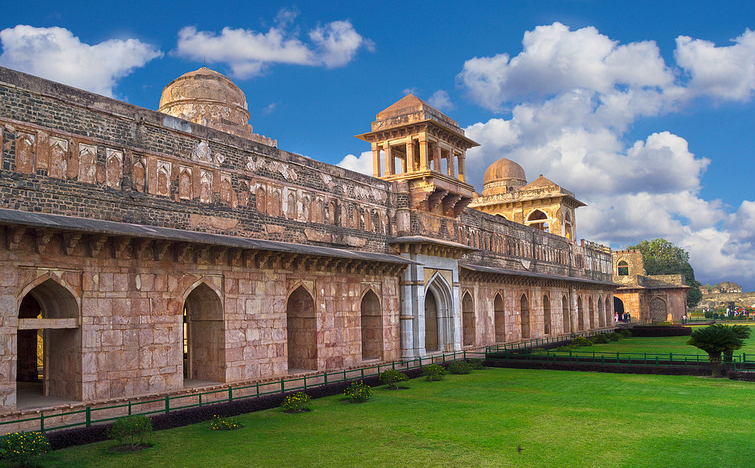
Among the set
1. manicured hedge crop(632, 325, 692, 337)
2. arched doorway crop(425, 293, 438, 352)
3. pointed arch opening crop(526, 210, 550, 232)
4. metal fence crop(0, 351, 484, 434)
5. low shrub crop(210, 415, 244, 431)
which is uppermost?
pointed arch opening crop(526, 210, 550, 232)

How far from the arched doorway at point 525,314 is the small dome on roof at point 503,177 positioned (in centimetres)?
1804

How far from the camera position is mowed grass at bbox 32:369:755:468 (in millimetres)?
10797

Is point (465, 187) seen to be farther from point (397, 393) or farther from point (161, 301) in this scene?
point (161, 301)

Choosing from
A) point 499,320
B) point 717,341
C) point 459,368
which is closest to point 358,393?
point 459,368

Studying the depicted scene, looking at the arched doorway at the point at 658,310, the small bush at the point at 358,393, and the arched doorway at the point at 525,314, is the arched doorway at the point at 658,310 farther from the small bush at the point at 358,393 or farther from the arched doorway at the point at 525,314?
the small bush at the point at 358,393

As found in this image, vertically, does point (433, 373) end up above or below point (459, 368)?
above

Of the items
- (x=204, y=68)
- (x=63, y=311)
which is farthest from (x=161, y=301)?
(x=204, y=68)

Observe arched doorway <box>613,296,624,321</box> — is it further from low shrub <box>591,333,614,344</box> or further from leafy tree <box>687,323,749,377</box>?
leafy tree <box>687,323,749,377</box>

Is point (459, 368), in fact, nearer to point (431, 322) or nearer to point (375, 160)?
point (431, 322)

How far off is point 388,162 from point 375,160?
101 cm

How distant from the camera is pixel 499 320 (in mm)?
36562

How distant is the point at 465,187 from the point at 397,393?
12.8 m

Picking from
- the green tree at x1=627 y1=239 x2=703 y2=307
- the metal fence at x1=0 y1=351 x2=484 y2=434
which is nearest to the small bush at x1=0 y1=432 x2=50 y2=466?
the metal fence at x1=0 y1=351 x2=484 y2=434

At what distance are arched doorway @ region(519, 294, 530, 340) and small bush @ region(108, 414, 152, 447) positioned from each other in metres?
30.9
